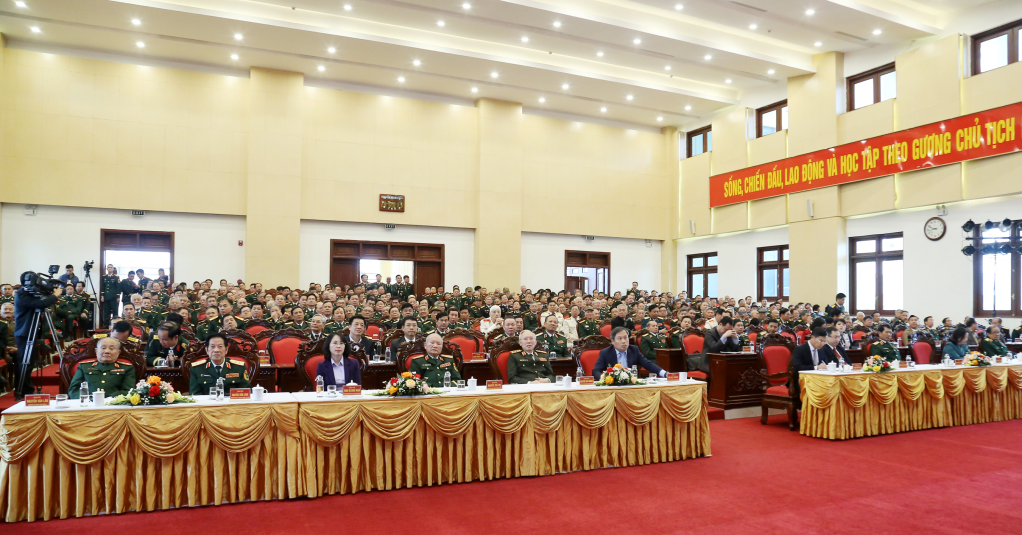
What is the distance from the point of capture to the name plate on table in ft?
11.6

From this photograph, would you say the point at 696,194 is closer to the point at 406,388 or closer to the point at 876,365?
the point at 876,365

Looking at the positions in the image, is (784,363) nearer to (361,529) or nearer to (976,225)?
(361,529)

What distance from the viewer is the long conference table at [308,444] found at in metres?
3.47

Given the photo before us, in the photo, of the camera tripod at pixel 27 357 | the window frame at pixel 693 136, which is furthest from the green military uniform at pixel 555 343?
the window frame at pixel 693 136

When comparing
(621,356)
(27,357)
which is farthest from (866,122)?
(27,357)

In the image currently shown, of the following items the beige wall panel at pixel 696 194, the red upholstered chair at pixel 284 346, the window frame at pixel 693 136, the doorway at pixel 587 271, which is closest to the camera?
the red upholstered chair at pixel 284 346

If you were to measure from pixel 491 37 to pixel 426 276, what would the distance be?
610 centimetres

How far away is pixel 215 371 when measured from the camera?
4.51 metres

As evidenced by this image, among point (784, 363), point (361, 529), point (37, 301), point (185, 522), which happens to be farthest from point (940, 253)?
point (37, 301)

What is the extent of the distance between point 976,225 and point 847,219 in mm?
2872

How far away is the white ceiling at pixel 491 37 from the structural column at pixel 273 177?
621mm

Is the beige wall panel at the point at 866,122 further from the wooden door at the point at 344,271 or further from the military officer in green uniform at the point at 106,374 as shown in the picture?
the military officer in green uniform at the point at 106,374

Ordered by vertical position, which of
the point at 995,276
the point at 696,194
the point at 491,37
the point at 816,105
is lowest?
the point at 995,276

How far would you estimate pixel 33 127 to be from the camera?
12.3 meters
